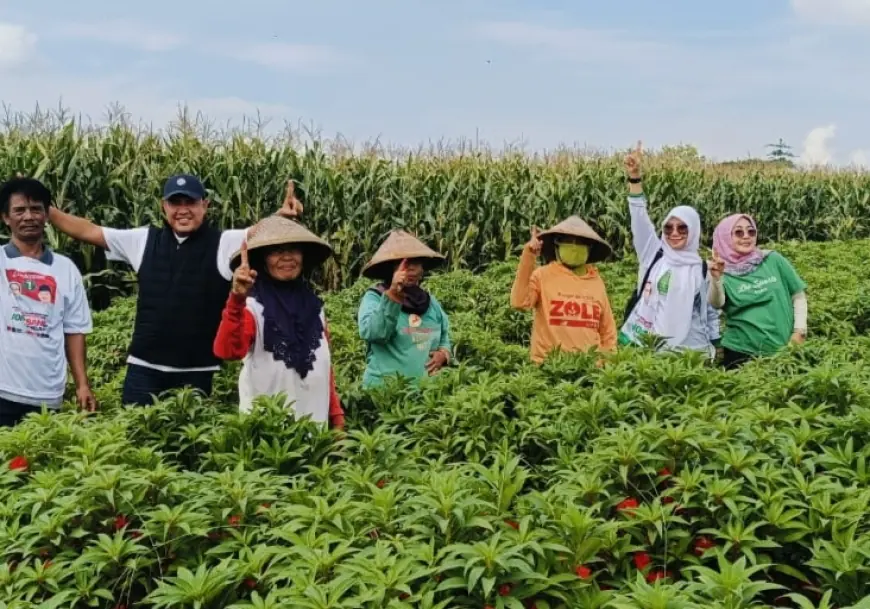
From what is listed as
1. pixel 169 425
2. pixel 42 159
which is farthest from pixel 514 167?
pixel 169 425

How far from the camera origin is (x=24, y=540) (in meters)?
2.25

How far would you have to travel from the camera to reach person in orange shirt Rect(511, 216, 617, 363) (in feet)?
17.5

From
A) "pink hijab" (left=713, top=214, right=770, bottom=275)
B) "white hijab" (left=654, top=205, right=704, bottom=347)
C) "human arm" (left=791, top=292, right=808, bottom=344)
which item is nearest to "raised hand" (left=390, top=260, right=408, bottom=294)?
"white hijab" (left=654, top=205, right=704, bottom=347)

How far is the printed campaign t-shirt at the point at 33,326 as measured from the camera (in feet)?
14.5

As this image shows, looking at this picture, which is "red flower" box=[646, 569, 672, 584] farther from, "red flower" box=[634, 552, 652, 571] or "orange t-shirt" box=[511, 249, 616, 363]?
"orange t-shirt" box=[511, 249, 616, 363]

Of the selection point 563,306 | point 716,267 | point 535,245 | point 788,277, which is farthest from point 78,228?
point 788,277

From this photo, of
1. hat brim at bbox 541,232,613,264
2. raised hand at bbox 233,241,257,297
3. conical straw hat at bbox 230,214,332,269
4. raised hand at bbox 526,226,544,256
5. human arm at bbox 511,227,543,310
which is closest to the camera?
raised hand at bbox 233,241,257,297

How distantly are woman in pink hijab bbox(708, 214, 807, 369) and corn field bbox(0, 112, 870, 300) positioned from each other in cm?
657

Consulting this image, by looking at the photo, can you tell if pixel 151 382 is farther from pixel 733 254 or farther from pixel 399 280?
pixel 733 254

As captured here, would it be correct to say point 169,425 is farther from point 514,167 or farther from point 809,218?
point 809,218

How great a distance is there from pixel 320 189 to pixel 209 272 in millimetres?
7569

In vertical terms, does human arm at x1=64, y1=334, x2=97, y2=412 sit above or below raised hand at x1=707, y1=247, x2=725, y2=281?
below

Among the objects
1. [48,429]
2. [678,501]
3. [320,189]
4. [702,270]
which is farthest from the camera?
[320,189]

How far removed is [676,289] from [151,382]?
3.24 m
